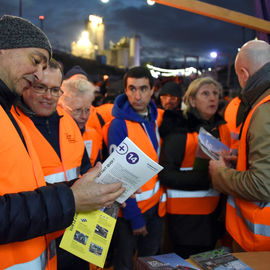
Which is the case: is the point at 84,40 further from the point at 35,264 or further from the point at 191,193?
the point at 35,264

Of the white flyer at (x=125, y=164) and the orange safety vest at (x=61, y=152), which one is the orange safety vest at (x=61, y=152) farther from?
the white flyer at (x=125, y=164)

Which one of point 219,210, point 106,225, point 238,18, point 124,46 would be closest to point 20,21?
point 106,225

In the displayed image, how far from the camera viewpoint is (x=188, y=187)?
2.31 m

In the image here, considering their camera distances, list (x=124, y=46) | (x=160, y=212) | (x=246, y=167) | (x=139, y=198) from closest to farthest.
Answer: (x=246, y=167), (x=139, y=198), (x=160, y=212), (x=124, y=46)

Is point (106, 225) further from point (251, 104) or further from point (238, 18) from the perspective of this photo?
point (238, 18)

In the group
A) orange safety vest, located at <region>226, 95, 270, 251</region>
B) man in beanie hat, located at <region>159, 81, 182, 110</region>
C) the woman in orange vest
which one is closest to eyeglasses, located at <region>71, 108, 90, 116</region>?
the woman in orange vest

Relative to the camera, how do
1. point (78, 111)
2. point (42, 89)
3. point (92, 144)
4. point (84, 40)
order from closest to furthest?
point (42, 89), point (78, 111), point (92, 144), point (84, 40)

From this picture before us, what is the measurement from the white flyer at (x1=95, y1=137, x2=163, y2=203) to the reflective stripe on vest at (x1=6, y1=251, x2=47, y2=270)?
0.42 meters

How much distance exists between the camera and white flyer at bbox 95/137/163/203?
1.22 meters

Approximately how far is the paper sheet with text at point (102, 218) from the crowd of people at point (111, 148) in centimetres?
7

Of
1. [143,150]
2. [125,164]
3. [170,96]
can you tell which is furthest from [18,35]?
[170,96]

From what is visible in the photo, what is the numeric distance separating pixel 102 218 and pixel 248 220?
1024 mm

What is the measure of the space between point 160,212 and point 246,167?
3.34 ft

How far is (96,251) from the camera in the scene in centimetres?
122
